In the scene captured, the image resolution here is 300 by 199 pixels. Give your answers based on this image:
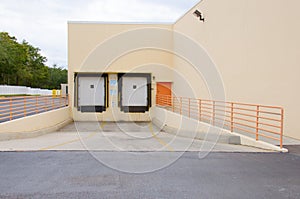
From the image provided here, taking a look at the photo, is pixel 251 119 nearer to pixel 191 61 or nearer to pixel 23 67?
pixel 191 61

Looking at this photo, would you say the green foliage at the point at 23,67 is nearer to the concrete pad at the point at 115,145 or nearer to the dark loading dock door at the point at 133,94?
the dark loading dock door at the point at 133,94

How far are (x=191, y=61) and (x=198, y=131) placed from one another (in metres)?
7.86

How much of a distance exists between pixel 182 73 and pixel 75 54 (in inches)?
330

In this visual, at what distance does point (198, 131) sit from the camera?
42.4 feet

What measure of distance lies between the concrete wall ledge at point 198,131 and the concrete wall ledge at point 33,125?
6177 millimetres

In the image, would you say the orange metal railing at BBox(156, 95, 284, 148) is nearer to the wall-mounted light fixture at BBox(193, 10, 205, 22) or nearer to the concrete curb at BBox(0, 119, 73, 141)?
the wall-mounted light fixture at BBox(193, 10, 205, 22)

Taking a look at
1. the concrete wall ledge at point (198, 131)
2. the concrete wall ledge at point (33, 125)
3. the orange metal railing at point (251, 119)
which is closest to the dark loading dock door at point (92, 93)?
the concrete wall ledge at point (33, 125)

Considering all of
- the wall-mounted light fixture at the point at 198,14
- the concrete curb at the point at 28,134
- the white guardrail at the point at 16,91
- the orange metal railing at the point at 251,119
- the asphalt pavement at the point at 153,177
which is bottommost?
the concrete curb at the point at 28,134

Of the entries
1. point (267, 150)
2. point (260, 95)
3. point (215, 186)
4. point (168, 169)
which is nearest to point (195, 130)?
point (260, 95)

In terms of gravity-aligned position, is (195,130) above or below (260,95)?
below

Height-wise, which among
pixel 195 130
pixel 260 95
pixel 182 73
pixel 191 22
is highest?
pixel 191 22

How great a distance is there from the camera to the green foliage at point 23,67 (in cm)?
6098

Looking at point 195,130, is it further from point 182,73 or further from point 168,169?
point 182,73

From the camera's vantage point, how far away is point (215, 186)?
17.3 feet
